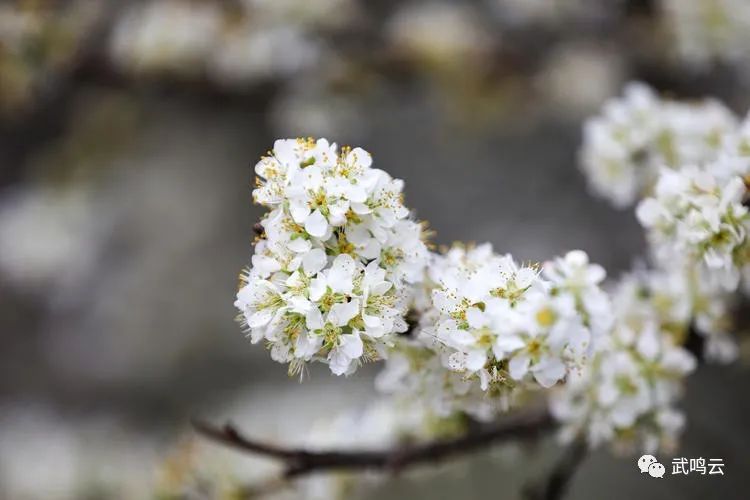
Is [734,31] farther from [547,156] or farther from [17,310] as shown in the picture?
[17,310]

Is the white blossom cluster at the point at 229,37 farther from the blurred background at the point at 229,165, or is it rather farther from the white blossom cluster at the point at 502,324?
the white blossom cluster at the point at 502,324

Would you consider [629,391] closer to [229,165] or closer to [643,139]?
[643,139]

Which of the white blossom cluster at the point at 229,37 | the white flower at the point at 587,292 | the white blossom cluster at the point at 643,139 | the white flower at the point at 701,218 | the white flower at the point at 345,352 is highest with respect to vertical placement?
the white blossom cluster at the point at 229,37

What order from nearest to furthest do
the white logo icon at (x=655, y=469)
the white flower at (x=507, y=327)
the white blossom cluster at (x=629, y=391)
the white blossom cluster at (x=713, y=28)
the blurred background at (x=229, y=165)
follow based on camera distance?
the white flower at (x=507, y=327)
the white blossom cluster at (x=629, y=391)
the white logo icon at (x=655, y=469)
the white blossom cluster at (x=713, y=28)
the blurred background at (x=229, y=165)

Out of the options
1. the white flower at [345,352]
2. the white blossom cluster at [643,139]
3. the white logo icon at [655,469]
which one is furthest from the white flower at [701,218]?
the white flower at [345,352]

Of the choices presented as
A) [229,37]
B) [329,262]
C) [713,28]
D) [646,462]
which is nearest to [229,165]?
[229,37]

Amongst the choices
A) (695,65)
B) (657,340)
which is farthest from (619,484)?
(695,65)

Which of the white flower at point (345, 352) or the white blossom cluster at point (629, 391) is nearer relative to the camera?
the white flower at point (345, 352)
